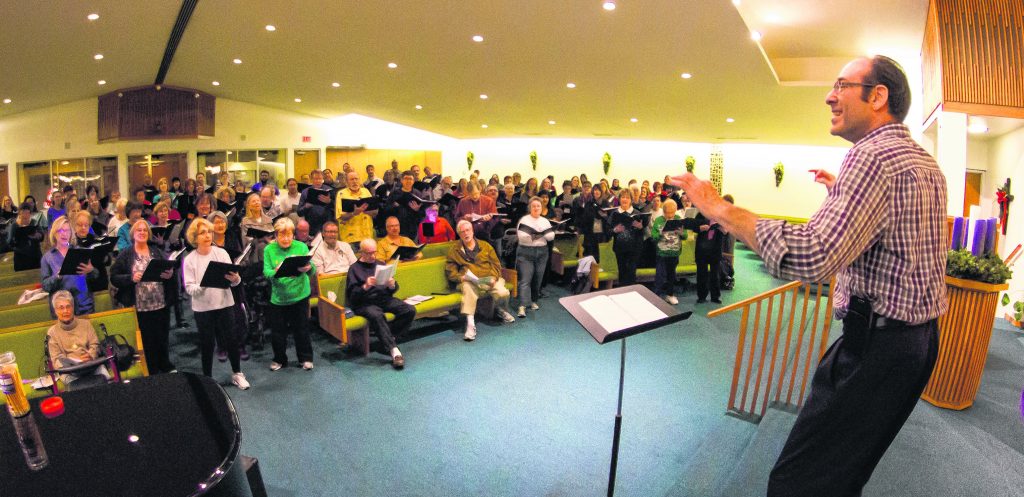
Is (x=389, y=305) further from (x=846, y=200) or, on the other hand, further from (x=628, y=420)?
(x=846, y=200)

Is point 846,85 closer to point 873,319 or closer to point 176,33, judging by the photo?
point 873,319

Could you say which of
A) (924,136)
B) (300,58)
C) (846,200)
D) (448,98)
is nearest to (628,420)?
(846,200)

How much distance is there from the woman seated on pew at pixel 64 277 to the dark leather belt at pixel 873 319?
16.9 ft

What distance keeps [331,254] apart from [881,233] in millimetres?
5192

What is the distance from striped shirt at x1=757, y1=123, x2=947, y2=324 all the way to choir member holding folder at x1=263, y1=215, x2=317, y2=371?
4.22 m

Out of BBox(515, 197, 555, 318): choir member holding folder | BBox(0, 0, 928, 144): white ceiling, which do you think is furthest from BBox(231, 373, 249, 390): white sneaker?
BBox(0, 0, 928, 144): white ceiling

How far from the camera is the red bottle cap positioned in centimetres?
218

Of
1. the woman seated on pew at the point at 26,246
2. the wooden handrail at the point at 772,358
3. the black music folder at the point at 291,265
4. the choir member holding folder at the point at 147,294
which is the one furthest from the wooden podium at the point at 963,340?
the woman seated on pew at the point at 26,246

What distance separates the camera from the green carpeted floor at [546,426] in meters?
3.14

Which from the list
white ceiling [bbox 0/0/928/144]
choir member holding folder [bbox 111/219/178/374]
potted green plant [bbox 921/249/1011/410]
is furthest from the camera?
white ceiling [bbox 0/0/928/144]

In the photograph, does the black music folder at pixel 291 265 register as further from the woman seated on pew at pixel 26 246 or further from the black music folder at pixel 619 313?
the woman seated on pew at pixel 26 246

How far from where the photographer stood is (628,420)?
4.01m

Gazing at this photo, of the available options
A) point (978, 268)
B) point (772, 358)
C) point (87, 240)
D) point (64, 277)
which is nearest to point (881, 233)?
point (772, 358)

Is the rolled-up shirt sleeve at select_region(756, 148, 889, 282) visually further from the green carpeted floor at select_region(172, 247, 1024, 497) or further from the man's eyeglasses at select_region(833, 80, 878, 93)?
the green carpeted floor at select_region(172, 247, 1024, 497)
